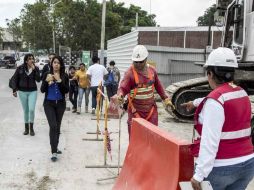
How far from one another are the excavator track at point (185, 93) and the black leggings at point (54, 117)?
5849 mm

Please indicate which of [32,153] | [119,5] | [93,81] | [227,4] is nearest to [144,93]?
[32,153]

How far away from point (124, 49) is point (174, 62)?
5.05m

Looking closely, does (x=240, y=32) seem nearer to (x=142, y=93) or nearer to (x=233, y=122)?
(x=142, y=93)

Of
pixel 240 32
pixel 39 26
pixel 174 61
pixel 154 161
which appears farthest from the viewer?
pixel 39 26

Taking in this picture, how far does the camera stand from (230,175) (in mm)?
3416

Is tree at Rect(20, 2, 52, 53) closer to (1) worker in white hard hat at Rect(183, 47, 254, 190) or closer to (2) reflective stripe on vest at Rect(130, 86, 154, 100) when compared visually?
(2) reflective stripe on vest at Rect(130, 86, 154, 100)

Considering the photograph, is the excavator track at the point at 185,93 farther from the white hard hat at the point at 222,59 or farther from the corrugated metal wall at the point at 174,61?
the white hard hat at the point at 222,59

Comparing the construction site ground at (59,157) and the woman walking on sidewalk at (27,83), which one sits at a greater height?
the woman walking on sidewalk at (27,83)

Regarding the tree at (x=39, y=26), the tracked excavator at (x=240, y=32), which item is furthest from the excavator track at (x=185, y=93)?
the tree at (x=39, y=26)

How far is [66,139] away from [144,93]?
389cm

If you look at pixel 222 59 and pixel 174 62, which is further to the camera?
pixel 174 62

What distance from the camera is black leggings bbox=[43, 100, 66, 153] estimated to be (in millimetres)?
8039

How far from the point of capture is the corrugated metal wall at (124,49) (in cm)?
2200

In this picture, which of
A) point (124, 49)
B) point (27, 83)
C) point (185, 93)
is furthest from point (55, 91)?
point (124, 49)
